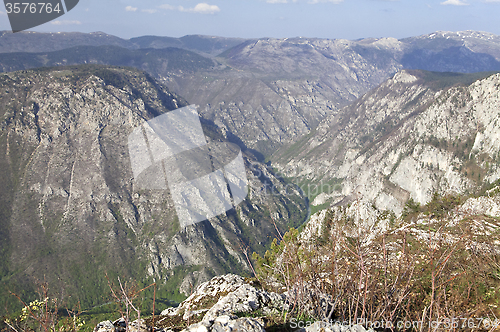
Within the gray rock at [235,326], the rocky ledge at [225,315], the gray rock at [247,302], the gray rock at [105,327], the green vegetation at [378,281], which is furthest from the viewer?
the gray rock at [247,302]

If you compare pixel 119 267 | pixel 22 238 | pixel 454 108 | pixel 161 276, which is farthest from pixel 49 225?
pixel 454 108

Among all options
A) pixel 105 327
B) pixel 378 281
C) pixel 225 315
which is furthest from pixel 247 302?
pixel 105 327

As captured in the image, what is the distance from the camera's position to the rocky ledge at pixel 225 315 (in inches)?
225

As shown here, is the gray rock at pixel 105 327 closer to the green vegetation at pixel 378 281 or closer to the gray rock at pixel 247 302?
the gray rock at pixel 247 302

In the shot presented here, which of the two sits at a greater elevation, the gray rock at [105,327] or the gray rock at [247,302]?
the gray rock at [105,327]

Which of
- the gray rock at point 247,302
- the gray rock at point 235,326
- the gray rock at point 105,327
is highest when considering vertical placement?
the gray rock at point 235,326

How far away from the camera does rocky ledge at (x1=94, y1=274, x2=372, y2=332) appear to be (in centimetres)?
571

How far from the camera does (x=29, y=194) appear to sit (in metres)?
195

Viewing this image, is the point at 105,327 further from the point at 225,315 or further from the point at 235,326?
the point at 235,326

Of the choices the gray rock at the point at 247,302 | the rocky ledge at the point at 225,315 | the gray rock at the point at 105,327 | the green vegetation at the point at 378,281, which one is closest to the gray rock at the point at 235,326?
the rocky ledge at the point at 225,315

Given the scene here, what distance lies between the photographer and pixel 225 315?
6121 millimetres

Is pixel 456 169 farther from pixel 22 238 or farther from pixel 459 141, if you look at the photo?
pixel 22 238

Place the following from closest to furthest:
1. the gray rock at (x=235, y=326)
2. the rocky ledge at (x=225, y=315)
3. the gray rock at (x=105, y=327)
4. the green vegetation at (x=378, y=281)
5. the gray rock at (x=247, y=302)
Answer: the gray rock at (x=235, y=326) → the rocky ledge at (x=225, y=315) → the green vegetation at (x=378, y=281) → the gray rock at (x=105, y=327) → the gray rock at (x=247, y=302)

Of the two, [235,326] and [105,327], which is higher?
[235,326]
